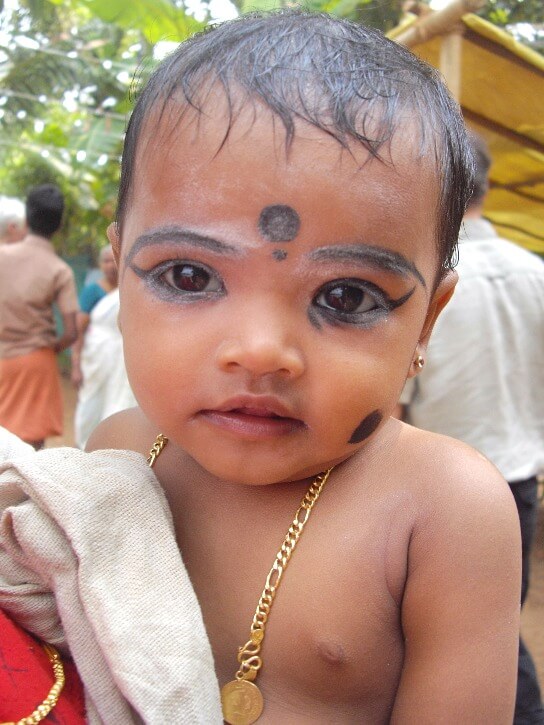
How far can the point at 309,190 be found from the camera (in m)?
0.90

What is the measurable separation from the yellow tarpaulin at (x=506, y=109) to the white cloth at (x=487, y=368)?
87 cm

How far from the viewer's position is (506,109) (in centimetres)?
382

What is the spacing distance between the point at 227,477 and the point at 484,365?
2.10 metres

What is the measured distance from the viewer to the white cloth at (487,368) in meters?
2.88

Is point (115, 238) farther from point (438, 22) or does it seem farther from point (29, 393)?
point (29, 393)

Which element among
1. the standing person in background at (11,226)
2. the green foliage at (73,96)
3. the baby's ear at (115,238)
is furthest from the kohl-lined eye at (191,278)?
the green foliage at (73,96)

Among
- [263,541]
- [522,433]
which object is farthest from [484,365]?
[263,541]

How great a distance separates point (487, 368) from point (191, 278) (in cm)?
214

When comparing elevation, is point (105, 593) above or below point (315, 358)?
below

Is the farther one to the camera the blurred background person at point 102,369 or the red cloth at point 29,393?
the red cloth at point 29,393

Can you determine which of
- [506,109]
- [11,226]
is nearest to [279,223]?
[506,109]

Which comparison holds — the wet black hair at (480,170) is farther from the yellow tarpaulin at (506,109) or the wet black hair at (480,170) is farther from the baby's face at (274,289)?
the baby's face at (274,289)

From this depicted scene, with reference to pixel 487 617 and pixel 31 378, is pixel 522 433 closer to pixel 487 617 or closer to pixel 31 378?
pixel 487 617

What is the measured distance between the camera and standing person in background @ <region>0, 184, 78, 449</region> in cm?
475
